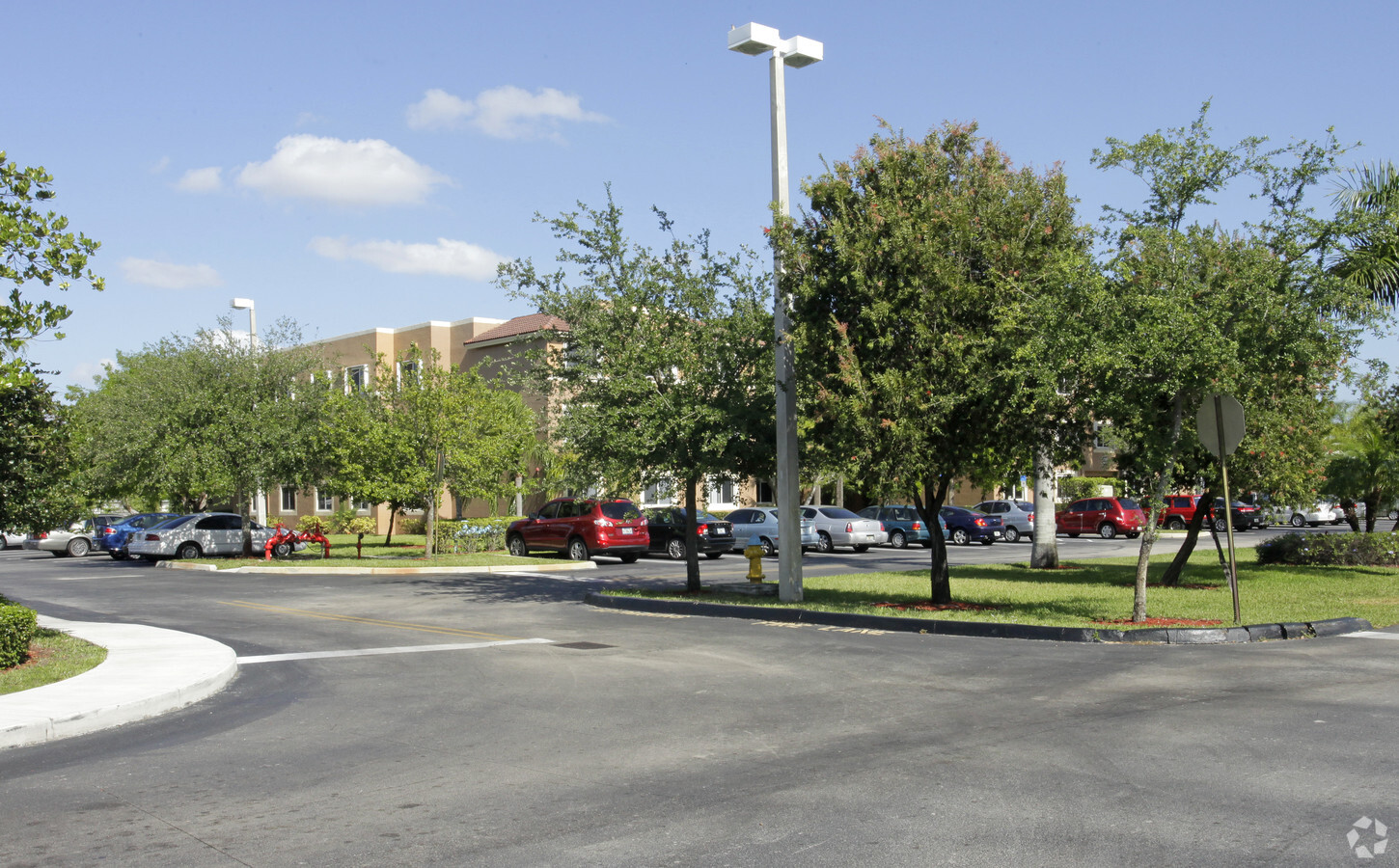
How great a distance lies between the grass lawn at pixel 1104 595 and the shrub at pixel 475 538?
12.6 meters

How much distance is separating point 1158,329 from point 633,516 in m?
18.9

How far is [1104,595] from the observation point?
17484mm

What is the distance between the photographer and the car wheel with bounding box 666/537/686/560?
99.8ft

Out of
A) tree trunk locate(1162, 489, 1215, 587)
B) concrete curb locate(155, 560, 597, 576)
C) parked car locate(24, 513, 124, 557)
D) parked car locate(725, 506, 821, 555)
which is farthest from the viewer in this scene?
parked car locate(24, 513, 124, 557)

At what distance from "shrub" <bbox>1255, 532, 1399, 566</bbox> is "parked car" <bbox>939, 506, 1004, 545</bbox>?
15809 mm

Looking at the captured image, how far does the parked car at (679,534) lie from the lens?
100ft

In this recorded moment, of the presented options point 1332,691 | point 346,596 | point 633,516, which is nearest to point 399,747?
point 1332,691

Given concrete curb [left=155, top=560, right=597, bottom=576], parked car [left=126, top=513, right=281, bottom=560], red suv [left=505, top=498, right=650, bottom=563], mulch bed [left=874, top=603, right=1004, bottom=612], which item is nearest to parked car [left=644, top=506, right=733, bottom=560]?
red suv [left=505, top=498, right=650, bottom=563]

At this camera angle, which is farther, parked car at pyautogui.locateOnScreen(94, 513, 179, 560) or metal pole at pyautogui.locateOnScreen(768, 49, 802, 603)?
parked car at pyautogui.locateOnScreen(94, 513, 179, 560)

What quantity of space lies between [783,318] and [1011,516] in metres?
27.1

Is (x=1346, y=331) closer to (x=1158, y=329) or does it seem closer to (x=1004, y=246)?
(x=1158, y=329)

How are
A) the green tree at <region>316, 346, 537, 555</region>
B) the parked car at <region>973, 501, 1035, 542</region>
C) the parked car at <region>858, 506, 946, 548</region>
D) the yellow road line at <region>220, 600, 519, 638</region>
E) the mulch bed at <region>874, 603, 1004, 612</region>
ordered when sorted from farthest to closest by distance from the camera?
the parked car at <region>973, 501, 1035, 542</region>, the parked car at <region>858, 506, 946, 548</region>, the green tree at <region>316, 346, 537, 555</region>, the mulch bed at <region>874, 603, 1004, 612</region>, the yellow road line at <region>220, 600, 519, 638</region>

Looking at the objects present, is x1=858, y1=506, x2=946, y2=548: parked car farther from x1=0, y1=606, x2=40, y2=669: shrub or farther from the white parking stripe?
x1=0, y1=606, x2=40, y2=669: shrub

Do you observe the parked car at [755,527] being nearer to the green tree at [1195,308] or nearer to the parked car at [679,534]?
the parked car at [679,534]
